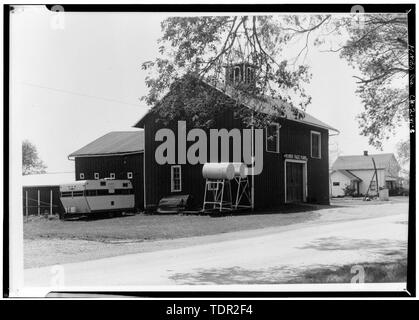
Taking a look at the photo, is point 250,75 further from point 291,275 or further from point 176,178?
point 291,275

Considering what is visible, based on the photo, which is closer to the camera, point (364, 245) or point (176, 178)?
point (364, 245)

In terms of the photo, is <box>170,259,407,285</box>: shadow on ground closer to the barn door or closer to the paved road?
the paved road

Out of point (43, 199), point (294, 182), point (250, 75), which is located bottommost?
point (43, 199)

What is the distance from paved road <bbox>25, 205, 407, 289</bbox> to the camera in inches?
210

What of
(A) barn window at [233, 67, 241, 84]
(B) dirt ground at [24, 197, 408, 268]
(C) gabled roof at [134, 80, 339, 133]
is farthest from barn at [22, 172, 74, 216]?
(A) barn window at [233, 67, 241, 84]

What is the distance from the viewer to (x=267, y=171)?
592 cm

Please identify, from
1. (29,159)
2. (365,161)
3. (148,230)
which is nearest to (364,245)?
(365,161)

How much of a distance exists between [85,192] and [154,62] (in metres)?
1.78

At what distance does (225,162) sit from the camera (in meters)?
5.57

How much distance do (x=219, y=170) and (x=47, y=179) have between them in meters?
1.92

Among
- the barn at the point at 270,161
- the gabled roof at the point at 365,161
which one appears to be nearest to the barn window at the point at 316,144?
the barn at the point at 270,161
